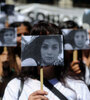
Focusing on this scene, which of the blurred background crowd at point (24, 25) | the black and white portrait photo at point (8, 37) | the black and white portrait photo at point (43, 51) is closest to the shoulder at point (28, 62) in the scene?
the black and white portrait photo at point (43, 51)

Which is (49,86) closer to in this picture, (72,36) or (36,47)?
(36,47)

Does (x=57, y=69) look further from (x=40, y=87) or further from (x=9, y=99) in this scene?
(x=9, y=99)

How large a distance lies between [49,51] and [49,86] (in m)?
0.22

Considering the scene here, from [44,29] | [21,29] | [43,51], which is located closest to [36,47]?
[43,51]

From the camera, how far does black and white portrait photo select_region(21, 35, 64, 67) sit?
1.81m

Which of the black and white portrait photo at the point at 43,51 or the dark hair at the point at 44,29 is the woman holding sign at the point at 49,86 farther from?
the black and white portrait photo at the point at 43,51

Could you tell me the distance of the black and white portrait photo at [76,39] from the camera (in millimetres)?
2867

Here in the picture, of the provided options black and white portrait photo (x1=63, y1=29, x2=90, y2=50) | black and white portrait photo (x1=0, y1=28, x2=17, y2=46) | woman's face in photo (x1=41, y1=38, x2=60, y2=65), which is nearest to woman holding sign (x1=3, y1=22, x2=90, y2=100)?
woman's face in photo (x1=41, y1=38, x2=60, y2=65)

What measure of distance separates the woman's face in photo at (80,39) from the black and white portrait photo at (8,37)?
62 cm

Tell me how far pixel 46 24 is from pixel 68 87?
449 millimetres

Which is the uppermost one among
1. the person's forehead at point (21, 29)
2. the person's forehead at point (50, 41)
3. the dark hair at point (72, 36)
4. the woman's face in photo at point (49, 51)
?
the person's forehead at point (50, 41)

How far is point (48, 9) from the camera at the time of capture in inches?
257

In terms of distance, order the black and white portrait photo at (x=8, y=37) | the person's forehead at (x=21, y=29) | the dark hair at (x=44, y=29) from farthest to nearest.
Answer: the person's forehead at (x=21, y=29) → the black and white portrait photo at (x=8, y=37) → the dark hair at (x=44, y=29)

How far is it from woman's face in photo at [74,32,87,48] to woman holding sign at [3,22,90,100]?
35.1 inches
